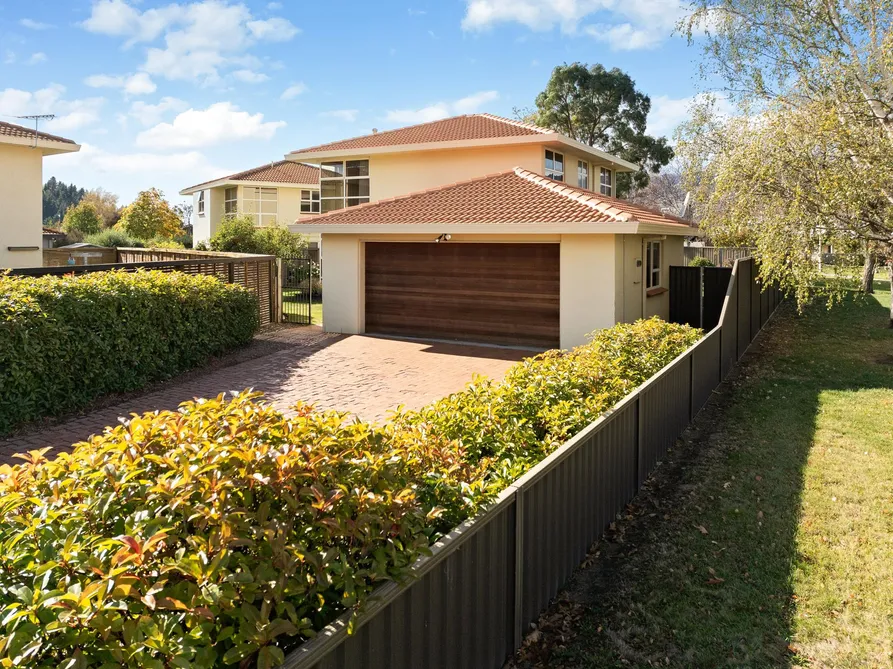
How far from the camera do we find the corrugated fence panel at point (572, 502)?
469 centimetres

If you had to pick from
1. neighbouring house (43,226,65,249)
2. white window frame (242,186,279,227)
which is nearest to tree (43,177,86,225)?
neighbouring house (43,226,65,249)

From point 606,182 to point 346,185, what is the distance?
1092 cm

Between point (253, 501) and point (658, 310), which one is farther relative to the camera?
point (658, 310)

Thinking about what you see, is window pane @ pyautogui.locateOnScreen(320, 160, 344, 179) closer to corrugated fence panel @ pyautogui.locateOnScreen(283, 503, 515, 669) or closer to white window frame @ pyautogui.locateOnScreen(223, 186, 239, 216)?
white window frame @ pyautogui.locateOnScreen(223, 186, 239, 216)

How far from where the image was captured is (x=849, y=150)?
11805 mm

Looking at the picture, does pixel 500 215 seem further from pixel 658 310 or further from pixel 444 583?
pixel 444 583

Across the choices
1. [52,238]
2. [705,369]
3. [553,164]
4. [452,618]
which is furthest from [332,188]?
[52,238]

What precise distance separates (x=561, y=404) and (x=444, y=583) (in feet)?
9.39

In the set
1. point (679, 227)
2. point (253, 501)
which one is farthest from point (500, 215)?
point (253, 501)

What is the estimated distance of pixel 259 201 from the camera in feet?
131

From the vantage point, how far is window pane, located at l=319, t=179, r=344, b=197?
26.4 m

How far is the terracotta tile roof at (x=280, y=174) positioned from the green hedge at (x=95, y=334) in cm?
2657

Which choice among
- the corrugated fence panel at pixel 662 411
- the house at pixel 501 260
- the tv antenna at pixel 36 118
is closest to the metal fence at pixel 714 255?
the house at pixel 501 260

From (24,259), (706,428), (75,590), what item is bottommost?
(706,428)
